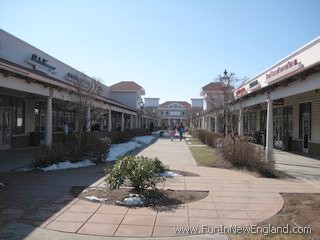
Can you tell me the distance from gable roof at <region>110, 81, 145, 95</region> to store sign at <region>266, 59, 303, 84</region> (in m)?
41.2

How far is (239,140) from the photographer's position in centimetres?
1675

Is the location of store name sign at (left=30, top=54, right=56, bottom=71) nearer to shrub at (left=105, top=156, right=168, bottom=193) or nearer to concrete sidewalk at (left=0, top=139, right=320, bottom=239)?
concrete sidewalk at (left=0, top=139, right=320, bottom=239)

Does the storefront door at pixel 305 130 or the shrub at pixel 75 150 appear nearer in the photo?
the shrub at pixel 75 150

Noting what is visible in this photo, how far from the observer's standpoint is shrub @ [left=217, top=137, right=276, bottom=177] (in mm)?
14942

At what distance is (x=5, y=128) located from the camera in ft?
81.3

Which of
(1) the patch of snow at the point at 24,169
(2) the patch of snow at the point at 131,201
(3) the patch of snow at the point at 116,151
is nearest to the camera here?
(2) the patch of snow at the point at 131,201

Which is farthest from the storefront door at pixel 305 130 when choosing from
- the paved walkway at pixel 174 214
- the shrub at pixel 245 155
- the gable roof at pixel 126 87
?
the gable roof at pixel 126 87

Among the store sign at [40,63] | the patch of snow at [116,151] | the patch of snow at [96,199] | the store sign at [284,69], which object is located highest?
the store sign at [40,63]

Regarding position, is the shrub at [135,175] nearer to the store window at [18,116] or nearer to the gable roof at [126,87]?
the store window at [18,116]

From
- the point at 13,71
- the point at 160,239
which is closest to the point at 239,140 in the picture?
the point at 13,71

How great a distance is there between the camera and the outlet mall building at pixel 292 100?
1644 cm

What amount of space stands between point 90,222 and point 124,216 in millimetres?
714

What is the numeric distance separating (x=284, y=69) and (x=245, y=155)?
12406 millimetres

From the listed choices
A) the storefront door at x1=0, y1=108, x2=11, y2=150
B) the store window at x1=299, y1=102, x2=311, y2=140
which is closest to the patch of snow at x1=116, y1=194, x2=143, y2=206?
the storefront door at x1=0, y1=108, x2=11, y2=150
